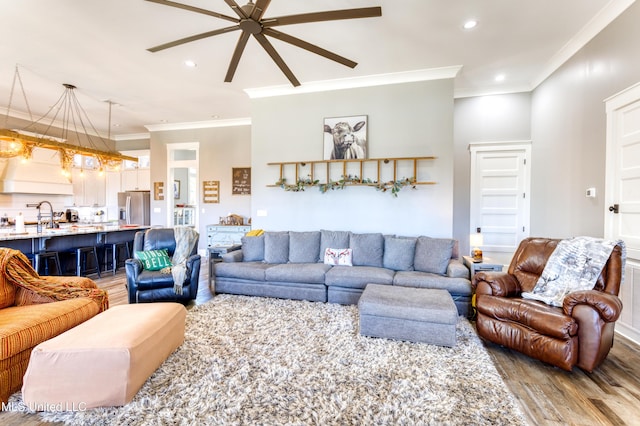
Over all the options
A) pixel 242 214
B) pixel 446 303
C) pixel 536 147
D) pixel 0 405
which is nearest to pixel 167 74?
pixel 242 214

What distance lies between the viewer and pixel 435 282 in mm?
3283

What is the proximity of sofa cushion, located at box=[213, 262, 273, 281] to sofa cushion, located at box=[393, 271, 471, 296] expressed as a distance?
1.77 metres

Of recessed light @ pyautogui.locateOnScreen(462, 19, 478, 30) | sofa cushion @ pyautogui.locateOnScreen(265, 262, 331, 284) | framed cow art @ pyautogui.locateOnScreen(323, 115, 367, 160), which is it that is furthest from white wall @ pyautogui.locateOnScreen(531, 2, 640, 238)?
sofa cushion @ pyautogui.locateOnScreen(265, 262, 331, 284)

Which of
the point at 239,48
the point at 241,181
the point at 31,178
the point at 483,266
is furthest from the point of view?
the point at 241,181

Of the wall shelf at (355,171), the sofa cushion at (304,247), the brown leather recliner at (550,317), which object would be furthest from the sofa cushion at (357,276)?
the wall shelf at (355,171)

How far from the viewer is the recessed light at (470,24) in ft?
9.79

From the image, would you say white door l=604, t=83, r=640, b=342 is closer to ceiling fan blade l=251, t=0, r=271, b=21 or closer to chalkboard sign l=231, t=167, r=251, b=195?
ceiling fan blade l=251, t=0, r=271, b=21

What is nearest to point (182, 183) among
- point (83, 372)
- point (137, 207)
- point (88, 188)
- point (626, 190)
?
point (137, 207)

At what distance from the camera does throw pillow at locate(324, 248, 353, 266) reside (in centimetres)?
399

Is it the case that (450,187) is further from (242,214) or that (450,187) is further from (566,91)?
(242,214)

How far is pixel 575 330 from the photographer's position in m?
2.11

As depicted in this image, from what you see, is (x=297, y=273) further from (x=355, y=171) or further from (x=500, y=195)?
(x=500, y=195)

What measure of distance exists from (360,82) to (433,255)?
9.18 feet

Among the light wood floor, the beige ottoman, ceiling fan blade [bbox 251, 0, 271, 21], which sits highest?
ceiling fan blade [bbox 251, 0, 271, 21]
